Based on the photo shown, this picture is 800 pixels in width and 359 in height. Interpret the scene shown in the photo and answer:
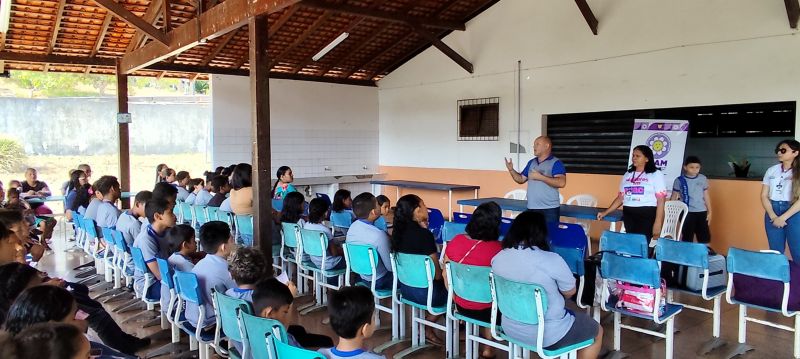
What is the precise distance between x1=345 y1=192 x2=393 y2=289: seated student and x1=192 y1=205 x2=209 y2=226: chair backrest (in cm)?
264

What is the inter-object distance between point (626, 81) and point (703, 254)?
450 cm

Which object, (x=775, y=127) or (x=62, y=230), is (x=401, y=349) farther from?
(x=62, y=230)

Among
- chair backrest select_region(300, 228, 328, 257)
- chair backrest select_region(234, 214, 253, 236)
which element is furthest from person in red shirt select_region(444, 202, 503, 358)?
chair backrest select_region(234, 214, 253, 236)

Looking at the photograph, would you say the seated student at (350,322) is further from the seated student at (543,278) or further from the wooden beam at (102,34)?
the wooden beam at (102,34)

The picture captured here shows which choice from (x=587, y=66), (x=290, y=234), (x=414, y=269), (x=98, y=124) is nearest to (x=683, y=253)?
(x=414, y=269)

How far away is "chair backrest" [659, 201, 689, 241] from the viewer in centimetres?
610

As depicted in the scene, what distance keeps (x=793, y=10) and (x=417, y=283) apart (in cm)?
529

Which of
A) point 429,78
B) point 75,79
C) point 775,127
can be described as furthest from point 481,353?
point 75,79

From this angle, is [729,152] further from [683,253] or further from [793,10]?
[683,253]

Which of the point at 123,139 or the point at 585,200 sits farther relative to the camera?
the point at 123,139

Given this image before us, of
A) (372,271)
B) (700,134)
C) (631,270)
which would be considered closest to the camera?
(631,270)

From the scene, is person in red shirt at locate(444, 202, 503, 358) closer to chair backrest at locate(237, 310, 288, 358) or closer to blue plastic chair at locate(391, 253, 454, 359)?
blue plastic chair at locate(391, 253, 454, 359)

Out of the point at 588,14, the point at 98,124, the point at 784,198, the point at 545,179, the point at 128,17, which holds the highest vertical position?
the point at 588,14

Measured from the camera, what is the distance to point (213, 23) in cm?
603
